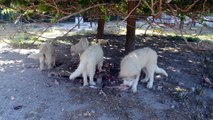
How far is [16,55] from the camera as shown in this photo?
714 centimetres

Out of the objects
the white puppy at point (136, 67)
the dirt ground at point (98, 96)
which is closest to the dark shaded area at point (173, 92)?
the dirt ground at point (98, 96)

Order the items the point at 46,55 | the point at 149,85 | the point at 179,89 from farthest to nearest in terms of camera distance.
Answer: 1. the point at 46,55
2. the point at 179,89
3. the point at 149,85

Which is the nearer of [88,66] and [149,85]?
[88,66]

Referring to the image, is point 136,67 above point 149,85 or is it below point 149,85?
above

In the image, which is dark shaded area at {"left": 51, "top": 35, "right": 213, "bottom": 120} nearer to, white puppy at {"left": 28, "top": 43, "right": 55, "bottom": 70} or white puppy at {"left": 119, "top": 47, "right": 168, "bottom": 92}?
white puppy at {"left": 119, "top": 47, "right": 168, "bottom": 92}

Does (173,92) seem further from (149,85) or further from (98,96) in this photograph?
(98,96)

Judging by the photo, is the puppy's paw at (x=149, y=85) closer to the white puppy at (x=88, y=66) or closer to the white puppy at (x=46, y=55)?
the white puppy at (x=88, y=66)

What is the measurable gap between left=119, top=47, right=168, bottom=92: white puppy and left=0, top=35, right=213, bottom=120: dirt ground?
0.15 metres

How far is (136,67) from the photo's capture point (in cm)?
439

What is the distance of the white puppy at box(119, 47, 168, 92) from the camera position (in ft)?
Answer: 14.3

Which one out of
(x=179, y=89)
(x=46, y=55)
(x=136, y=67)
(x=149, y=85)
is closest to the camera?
(x=136, y=67)

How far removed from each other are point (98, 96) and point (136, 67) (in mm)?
660

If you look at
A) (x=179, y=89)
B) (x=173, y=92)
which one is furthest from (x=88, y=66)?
(x=179, y=89)

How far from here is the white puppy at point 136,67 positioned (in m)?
4.36
